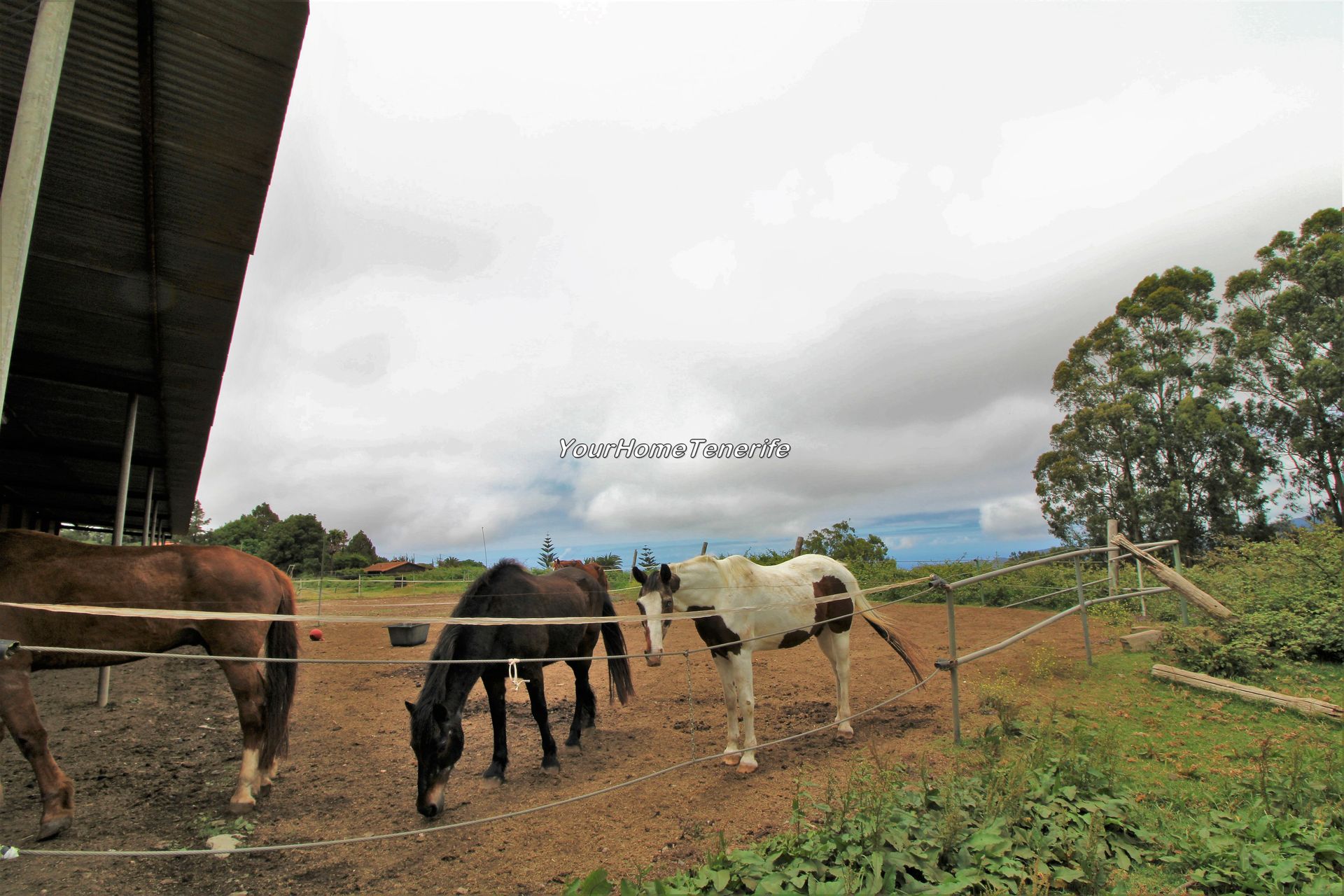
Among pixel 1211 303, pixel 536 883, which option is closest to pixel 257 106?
pixel 536 883

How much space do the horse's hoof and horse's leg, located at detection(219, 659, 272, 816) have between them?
855 mm

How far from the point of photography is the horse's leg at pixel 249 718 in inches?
171

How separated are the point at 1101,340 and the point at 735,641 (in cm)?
2450

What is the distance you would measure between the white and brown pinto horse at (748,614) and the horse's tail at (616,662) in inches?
51.0

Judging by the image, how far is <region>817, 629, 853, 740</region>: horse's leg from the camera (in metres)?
5.40

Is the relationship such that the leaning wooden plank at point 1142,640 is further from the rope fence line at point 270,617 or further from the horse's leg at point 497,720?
the horse's leg at point 497,720

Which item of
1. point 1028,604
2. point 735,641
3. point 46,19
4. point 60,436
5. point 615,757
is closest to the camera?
point 46,19

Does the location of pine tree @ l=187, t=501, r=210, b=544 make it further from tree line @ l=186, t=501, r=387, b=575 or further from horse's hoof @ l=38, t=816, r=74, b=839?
horse's hoof @ l=38, t=816, r=74, b=839

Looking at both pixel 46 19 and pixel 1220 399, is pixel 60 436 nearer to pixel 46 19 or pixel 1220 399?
pixel 46 19

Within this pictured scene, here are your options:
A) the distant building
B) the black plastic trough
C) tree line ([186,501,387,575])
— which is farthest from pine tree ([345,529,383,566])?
the black plastic trough

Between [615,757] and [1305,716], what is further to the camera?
[615,757]

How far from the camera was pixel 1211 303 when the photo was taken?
859 inches

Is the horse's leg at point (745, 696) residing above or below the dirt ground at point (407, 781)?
above

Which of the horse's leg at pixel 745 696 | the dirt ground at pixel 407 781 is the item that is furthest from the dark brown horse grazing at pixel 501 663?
the horse's leg at pixel 745 696
